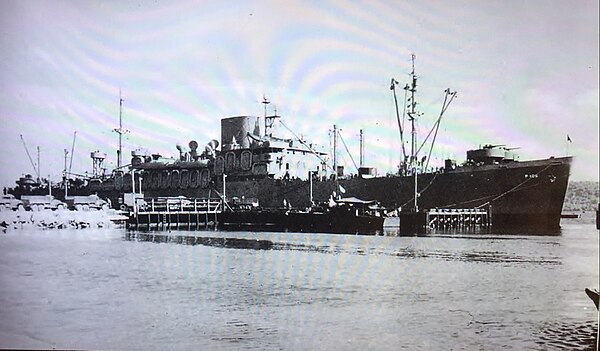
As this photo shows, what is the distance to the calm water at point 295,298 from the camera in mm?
3623

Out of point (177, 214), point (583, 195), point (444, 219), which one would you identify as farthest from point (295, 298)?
point (177, 214)

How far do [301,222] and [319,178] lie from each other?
97.0 inches

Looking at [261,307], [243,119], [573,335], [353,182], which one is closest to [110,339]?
[261,307]

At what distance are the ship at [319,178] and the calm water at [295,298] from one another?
744 mm

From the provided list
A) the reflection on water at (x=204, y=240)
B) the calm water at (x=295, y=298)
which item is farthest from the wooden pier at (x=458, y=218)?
the reflection on water at (x=204, y=240)

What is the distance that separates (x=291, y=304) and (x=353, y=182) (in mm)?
5388

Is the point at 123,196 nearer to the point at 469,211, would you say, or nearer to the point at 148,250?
Result: the point at 148,250

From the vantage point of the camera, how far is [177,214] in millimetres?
10438

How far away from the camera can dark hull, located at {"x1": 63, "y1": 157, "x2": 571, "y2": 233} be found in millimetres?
7228

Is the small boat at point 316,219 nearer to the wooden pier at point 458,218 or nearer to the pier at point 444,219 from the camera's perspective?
the pier at point 444,219

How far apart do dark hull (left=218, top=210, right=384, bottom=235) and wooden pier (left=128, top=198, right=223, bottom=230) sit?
30cm

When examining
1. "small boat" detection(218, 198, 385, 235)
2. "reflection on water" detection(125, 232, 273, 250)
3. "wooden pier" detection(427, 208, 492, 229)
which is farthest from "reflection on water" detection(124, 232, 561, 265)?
"small boat" detection(218, 198, 385, 235)

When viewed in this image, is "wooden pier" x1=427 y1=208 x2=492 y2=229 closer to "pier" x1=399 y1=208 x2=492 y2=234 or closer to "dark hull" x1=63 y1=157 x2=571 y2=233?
"pier" x1=399 y1=208 x2=492 y2=234

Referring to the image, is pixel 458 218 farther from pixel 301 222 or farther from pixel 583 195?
pixel 583 195
